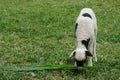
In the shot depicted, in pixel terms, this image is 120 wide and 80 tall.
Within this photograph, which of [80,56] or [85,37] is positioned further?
[85,37]

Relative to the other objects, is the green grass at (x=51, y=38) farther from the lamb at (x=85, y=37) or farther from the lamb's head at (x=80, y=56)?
the lamb at (x=85, y=37)

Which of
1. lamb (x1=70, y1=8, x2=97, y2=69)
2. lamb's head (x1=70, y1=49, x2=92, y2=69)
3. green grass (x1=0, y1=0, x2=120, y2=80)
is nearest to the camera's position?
lamb's head (x1=70, y1=49, x2=92, y2=69)

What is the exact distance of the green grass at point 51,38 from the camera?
8.71m

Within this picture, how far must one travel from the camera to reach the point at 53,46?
36.2ft

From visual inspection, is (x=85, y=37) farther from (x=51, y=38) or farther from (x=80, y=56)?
(x=51, y=38)

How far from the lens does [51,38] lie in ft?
39.8

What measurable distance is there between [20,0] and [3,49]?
10.7 meters

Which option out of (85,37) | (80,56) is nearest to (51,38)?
(85,37)

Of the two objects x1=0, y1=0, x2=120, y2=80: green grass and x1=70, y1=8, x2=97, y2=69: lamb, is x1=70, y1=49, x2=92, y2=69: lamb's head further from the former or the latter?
x1=0, y1=0, x2=120, y2=80: green grass

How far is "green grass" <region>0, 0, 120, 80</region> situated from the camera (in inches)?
343

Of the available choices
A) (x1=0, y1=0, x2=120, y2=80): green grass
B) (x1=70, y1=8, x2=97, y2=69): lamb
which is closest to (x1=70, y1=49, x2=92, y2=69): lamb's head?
(x1=70, y1=8, x2=97, y2=69): lamb

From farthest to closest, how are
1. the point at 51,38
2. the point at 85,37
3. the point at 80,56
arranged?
the point at 51,38 < the point at 85,37 < the point at 80,56

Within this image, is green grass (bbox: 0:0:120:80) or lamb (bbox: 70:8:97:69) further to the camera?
green grass (bbox: 0:0:120:80)

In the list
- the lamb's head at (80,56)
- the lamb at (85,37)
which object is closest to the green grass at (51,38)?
the lamb's head at (80,56)
